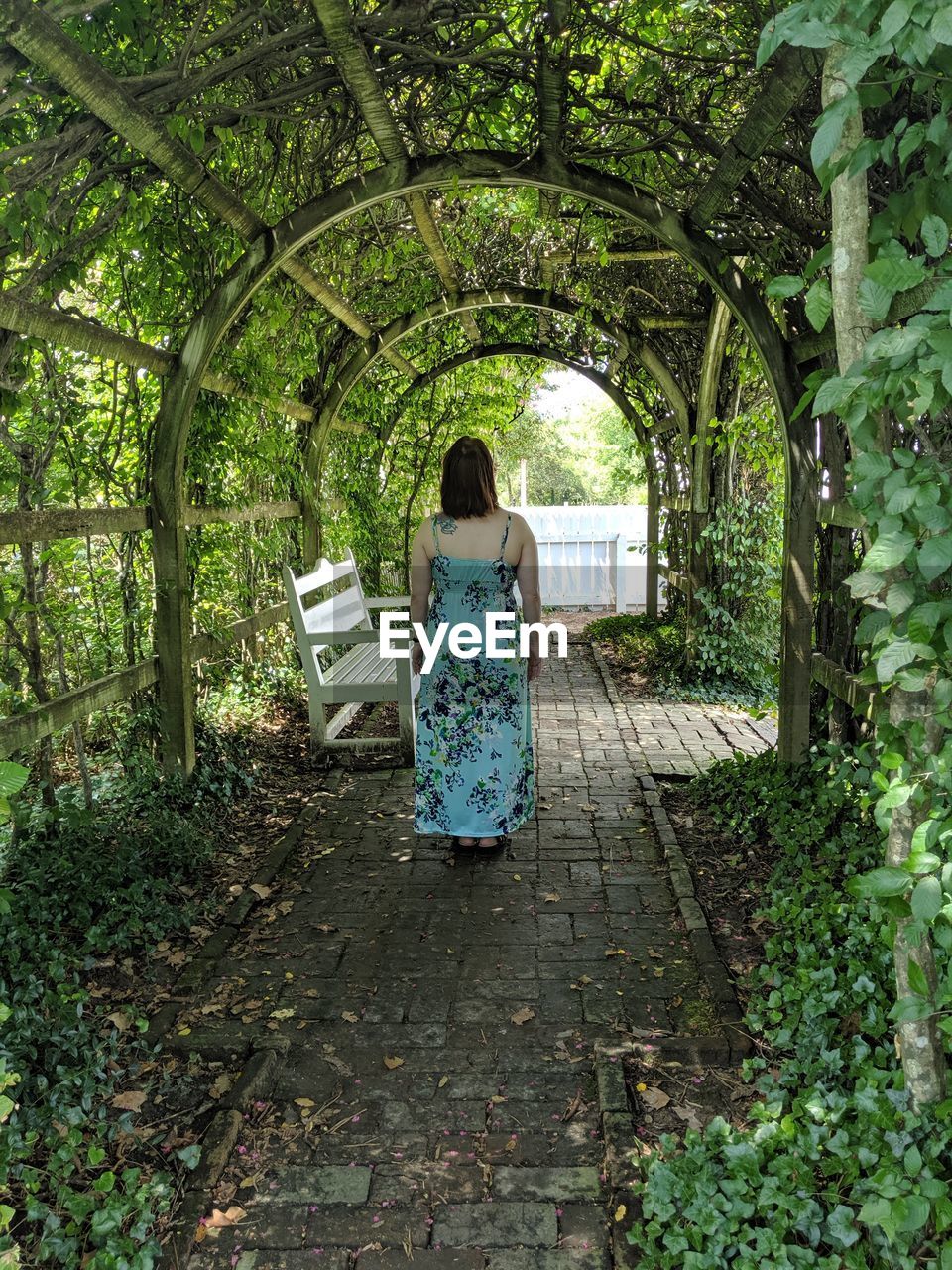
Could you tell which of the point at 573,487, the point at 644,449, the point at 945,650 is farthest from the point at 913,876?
the point at 573,487

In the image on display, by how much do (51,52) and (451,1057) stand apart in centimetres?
311

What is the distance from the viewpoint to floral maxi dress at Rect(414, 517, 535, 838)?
4.44m

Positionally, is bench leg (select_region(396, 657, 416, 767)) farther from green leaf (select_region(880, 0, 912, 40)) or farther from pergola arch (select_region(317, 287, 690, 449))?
green leaf (select_region(880, 0, 912, 40))

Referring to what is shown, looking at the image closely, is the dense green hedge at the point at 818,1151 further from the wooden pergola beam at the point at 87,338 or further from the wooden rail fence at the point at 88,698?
the wooden pergola beam at the point at 87,338

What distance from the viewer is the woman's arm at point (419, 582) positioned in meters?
4.46

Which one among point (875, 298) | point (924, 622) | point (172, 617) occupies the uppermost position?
point (875, 298)

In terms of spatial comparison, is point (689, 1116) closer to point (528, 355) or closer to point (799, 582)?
point (799, 582)

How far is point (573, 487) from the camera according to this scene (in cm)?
3806

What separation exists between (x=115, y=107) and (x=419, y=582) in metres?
2.15

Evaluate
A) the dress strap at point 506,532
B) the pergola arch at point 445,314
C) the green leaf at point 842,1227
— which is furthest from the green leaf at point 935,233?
the pergola arch at point 445,314

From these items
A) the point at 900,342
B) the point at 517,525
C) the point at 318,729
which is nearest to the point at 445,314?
the point at 318,729

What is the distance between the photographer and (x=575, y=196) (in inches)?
188

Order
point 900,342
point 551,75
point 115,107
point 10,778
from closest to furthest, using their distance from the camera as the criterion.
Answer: point 900,342, point 10,778, point 115,107, point 551,75

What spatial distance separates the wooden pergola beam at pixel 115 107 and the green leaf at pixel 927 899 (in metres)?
3.02
